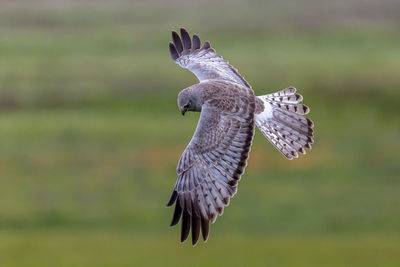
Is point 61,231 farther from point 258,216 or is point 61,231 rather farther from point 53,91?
point 53,91

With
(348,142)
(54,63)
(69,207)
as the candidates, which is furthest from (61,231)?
(54,63)

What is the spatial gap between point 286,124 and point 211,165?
5.39 ft

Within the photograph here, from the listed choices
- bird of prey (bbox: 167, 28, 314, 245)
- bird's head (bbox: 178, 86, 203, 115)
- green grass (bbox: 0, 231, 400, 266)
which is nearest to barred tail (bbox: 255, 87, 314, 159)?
bird of prey (bbox: 167, 28, 314, 245)

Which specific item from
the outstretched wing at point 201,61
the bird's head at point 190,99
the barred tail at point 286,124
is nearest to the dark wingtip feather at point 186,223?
the bird's head at point 190,99

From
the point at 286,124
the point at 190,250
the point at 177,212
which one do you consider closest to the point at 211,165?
the point at 177,212

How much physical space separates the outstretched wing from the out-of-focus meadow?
5.73 metres

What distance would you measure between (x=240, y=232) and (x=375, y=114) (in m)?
10.1

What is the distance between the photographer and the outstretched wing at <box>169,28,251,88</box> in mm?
10587

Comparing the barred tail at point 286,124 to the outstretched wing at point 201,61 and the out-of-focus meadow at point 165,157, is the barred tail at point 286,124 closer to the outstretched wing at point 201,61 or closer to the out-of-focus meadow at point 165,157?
the outstretched wing at point 201,61

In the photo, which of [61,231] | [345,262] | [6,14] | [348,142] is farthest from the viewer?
[6,14]

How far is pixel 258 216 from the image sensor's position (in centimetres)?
2081

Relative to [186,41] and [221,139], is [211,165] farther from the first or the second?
[186,41]

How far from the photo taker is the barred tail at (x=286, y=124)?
10.1 m

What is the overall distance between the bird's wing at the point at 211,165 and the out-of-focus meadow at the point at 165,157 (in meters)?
7.75
